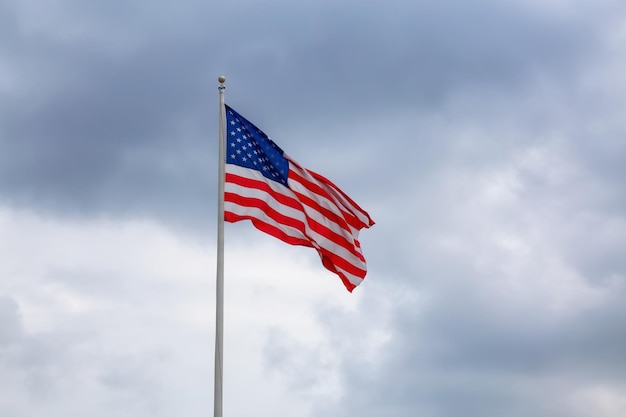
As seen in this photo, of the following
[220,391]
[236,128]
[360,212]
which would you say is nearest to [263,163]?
[236,128]

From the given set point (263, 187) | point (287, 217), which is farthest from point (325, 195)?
point (263, 187)

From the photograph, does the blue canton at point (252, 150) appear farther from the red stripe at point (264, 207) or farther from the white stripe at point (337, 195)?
the red stripe at point (264, 207)

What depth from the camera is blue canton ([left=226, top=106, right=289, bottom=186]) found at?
3606 centimetres

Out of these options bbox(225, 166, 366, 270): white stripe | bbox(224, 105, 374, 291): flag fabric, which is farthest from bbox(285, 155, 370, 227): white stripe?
bbox(225, 166, 366, 270): white stripe

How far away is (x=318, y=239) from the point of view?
38.2m

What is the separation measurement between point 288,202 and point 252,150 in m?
2.20

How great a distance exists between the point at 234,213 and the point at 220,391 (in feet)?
19.0

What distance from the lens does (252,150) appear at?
36.6 meters

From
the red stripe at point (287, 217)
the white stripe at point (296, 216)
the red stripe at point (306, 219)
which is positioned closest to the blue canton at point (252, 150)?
the white stripe at point (296, 216)

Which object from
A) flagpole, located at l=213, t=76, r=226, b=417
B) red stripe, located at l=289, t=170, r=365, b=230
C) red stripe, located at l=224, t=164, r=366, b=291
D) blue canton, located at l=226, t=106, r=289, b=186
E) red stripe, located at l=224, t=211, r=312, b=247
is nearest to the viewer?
flagpole, located at l=213, t=76, r=226, b=417

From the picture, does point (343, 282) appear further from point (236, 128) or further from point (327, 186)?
point (236, 128)

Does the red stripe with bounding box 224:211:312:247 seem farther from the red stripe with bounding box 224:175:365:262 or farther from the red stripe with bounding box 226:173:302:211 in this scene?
the red stripe with bounding box 226:173:302:211

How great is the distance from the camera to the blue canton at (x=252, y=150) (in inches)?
1420

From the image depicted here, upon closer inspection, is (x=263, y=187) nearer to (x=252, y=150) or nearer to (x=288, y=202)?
(x=288, y=202)
